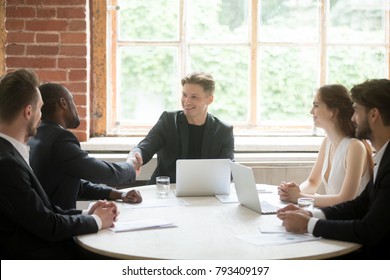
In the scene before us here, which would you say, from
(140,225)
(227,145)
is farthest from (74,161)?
(227,145)

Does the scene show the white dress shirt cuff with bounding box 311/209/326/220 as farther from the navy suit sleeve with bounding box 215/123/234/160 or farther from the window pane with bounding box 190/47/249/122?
the window pane with bounding box 190/47/249/122

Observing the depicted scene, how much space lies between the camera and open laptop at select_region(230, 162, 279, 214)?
8.58ft

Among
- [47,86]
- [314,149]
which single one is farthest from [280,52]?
[47,86]

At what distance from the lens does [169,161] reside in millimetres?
3670

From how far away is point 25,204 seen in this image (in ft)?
6.77

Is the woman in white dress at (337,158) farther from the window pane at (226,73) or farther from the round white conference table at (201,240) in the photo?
the window pane at (226,73)

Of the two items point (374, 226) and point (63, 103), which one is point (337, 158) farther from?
point (63, 103)

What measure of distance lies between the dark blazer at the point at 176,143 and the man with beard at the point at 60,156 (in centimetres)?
73

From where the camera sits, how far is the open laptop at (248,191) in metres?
2.62

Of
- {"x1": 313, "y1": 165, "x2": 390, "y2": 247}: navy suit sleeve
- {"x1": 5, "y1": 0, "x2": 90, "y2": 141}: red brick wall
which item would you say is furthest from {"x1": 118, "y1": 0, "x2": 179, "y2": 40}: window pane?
{"x1": 313, "y1": 165, "x2": 390, "y2": 247}: navy suit sleeve

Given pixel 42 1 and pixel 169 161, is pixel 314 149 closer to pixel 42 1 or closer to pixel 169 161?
pixel 169 161

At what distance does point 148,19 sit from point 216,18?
1.74ft

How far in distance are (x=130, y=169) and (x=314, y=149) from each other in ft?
5.45

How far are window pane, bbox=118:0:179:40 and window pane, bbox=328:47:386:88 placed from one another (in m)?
1.28
